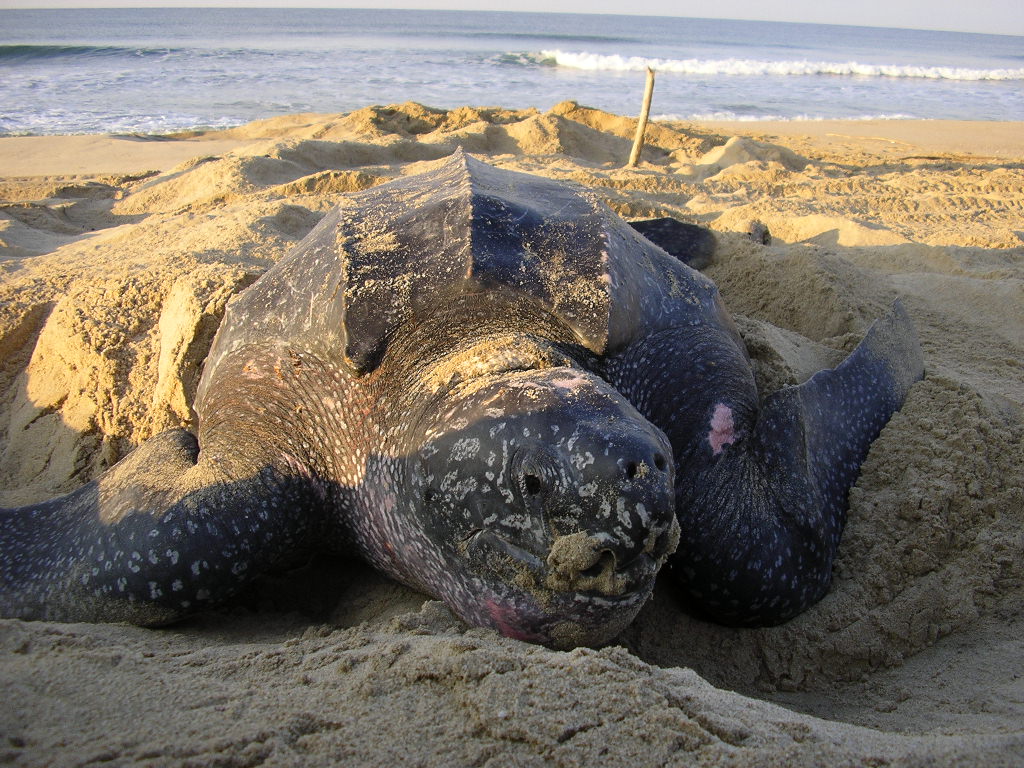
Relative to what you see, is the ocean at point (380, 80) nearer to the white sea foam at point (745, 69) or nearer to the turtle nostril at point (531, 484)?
the white sea foam at point (745, 69)

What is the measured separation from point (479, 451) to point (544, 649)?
39 centimetres

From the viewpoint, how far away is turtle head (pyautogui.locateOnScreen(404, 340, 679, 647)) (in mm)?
1248

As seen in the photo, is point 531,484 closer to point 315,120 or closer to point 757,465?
→ point 757,465

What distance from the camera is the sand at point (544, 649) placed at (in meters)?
0.96

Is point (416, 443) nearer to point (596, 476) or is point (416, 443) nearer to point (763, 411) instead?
point (596, 476)

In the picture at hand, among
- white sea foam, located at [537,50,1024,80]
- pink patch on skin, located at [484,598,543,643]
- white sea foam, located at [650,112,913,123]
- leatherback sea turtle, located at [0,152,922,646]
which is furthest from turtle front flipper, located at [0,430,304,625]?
white sea foam, located at [537,50,1024,80]

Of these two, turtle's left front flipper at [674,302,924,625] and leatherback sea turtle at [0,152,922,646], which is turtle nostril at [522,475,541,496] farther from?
turtle's left front flipper at [674,302,924,625]

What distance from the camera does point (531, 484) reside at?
4.21 ft

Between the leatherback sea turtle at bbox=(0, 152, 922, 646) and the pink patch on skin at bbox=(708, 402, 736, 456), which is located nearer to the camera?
the leatherback sea turtle at bbox=(0, 152, 922, 646)

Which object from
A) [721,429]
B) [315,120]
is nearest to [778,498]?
[721,429]

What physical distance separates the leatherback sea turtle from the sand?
131mm

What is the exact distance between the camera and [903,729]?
3.99 feet

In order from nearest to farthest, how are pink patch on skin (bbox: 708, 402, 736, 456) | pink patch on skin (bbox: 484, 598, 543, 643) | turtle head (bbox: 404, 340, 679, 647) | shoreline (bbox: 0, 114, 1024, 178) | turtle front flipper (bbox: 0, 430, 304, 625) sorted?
turtle head (bbox: 404, 340, 679, 647) < pink patch on skin (bbox: 484, 598, 543, 643) < turtle front flipper (bbox: 0, 430, 304, 625) < pink patch on skin (bbox: 708, 402, 736, 456) < shoreline (bbox: 0, 114, 1024, 178)

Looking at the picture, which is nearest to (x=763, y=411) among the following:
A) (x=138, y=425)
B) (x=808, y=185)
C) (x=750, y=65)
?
(x=138, y=425)
